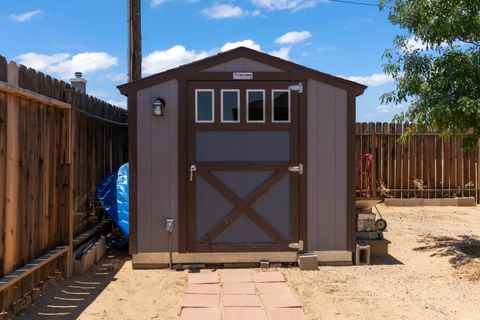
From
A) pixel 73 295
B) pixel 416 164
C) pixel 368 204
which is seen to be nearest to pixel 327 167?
pixel 368 204

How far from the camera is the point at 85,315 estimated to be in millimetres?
4605

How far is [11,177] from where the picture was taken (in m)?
4.24

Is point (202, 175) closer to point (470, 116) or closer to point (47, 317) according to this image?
point (47, 317)

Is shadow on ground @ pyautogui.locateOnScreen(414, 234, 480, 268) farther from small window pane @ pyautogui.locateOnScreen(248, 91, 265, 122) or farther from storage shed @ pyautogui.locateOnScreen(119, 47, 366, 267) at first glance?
small window pane @ pyautogui.locateOnScreen(248, 91, 265, 122)

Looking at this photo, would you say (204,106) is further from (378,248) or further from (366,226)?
(378,248)

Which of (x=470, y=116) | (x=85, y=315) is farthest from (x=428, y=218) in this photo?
(x=85, y=315)

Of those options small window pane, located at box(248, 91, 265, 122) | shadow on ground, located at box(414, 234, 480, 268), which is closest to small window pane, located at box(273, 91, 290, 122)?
small window pane, located at box(248, 91, 265, 122)

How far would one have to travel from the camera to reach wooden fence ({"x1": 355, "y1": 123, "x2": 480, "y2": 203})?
38.3ft

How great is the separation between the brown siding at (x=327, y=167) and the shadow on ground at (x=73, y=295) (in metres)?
2.70

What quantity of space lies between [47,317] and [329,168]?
3861 millimetres

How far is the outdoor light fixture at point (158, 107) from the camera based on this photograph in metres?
6.28

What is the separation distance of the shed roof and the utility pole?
3.46 m

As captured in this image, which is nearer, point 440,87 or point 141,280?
point 141,280

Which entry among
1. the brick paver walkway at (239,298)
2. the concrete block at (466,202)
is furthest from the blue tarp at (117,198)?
the concrete block at (466,202)
